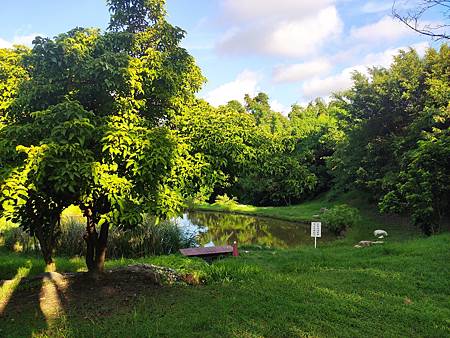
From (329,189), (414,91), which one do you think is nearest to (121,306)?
(414,91)

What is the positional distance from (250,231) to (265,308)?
628 inches

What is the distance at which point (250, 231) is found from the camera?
68.9 ft

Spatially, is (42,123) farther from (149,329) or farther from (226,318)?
(226,318)

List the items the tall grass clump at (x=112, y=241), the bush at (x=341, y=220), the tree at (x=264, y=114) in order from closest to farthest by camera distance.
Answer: the tall grass clump at (x=112, y=241) → the bush at (x=341, y=220) → the tree at (x=264, y=114)

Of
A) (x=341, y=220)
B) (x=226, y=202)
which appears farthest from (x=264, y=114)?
(x=341, y=220)

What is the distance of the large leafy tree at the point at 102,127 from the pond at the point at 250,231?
8.86 meters

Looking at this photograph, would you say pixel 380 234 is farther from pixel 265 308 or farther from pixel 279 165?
pixel 265 308

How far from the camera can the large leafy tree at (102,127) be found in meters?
4.39

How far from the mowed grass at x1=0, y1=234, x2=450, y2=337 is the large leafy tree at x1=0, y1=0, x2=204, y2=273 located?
47.1 inches

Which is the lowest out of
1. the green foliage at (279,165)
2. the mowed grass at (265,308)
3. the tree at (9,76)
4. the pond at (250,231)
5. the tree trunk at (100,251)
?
the pond at (250,231)

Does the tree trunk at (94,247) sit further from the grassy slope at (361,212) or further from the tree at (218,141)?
the grassy slope at (361,212)

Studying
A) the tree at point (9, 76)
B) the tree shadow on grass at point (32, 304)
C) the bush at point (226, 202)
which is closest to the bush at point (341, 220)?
the bush at point (226, 202)

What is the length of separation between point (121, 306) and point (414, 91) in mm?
20415

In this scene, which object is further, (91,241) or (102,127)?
(91,241)
